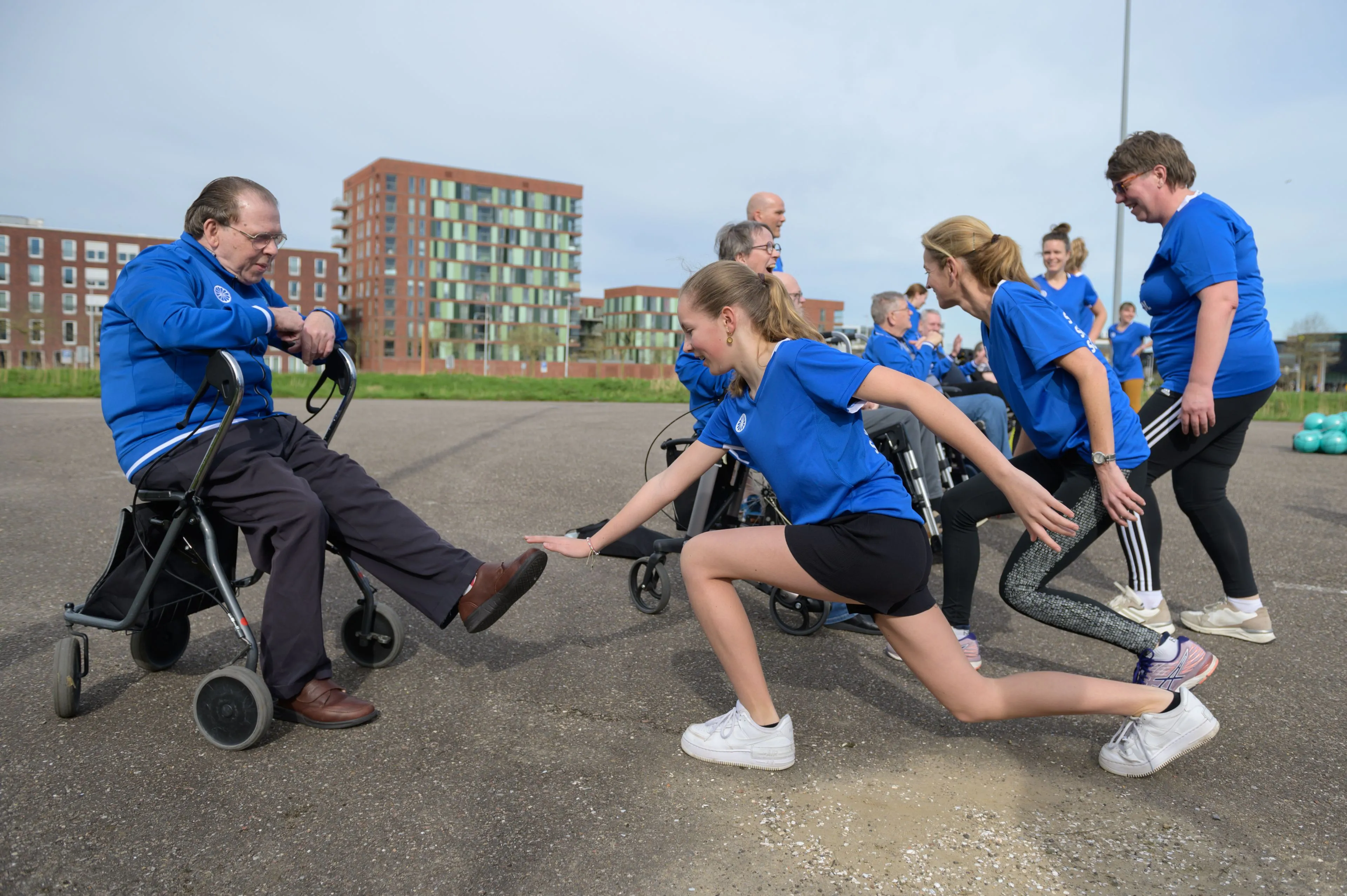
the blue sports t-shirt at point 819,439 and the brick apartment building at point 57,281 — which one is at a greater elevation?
the brick apartment building at point 57,281

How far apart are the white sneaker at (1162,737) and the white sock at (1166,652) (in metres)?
0.12

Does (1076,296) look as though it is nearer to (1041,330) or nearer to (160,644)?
(1041,330)

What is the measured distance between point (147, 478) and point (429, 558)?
0.96m

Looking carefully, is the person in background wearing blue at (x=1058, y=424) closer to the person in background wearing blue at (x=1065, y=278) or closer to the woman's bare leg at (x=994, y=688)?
the woman's bare leg at (x=994, y=688)

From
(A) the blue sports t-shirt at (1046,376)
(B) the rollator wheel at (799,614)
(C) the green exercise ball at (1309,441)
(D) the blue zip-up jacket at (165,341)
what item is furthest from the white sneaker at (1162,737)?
(C) the green exercise ball at (1309,441)

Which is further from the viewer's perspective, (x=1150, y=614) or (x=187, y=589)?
(x=1150, y=614)

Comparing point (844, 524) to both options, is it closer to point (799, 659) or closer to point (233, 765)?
point (799, 659)

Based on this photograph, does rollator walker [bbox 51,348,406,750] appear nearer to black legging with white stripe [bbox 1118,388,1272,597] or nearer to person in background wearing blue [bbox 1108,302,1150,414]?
black legging with white stripe [bbox 1118,388,1272,597]

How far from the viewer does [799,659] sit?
155 inches

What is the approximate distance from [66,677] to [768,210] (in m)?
4.11

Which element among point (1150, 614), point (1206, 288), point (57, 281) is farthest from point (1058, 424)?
point (57, 281)

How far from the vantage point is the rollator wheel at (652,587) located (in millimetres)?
4496

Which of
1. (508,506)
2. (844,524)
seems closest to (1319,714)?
(844,524)

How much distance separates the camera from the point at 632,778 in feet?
8.96
